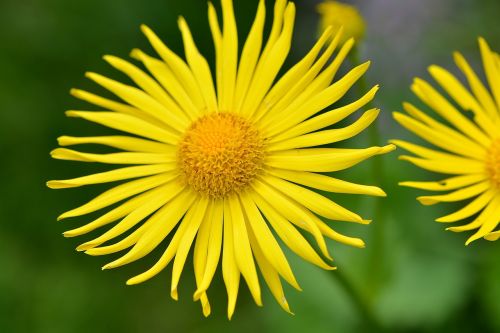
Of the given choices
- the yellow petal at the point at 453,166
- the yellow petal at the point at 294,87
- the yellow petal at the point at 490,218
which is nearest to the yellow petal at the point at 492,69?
the yellow petal at the point at 453,166

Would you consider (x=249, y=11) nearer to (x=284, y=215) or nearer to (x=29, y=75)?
(x=29, y=75)

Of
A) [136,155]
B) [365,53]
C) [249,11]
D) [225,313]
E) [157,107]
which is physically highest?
[249,11]

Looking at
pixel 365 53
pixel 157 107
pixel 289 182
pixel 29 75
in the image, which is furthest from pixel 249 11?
pixel 289 182

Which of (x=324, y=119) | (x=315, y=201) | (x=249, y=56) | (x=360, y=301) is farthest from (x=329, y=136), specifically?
(x=360, y=301)

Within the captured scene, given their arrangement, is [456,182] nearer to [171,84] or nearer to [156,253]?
[171,84]

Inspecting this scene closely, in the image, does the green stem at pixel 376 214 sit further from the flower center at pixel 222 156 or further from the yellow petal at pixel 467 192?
the flower center at pixel 222 156
